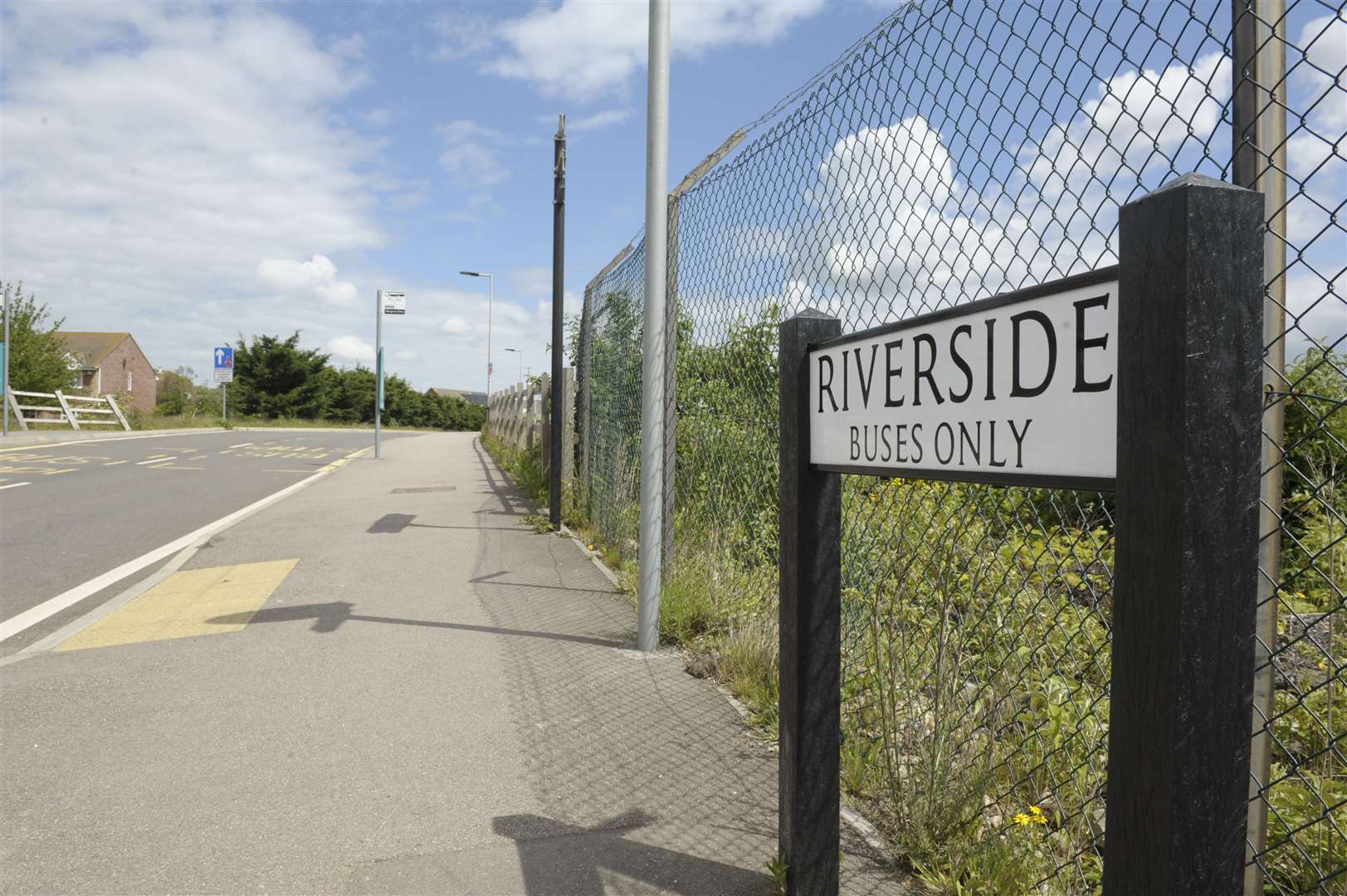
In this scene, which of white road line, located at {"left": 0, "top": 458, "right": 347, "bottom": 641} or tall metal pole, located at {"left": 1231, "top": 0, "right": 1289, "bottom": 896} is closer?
tall metal pole, located at {"left": 1231, "top": 0, "right": 1289, "bottom": 896}

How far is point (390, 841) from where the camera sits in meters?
2.85

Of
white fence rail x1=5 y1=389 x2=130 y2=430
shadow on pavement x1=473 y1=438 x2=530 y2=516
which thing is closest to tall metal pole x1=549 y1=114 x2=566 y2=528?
shadow on pavement x1=473 y1=438 x2=530 y2=516

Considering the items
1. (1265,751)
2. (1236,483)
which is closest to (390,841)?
(1265,751)

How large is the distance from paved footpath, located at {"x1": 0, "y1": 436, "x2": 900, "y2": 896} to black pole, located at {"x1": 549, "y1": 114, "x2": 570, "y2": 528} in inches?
112

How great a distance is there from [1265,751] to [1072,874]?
0.93 meters

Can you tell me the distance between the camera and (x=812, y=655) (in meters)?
2.32

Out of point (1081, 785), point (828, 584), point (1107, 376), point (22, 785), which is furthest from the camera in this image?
point (22, 785)

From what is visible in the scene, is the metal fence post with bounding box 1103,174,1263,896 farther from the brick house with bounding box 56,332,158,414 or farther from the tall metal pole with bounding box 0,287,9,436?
the brick house with bounding box 56,332,158,414

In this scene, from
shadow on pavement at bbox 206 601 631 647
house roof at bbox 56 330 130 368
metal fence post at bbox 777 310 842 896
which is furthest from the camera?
house roof at bbox 56 330 130 368

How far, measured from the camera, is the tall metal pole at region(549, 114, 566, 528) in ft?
30.4

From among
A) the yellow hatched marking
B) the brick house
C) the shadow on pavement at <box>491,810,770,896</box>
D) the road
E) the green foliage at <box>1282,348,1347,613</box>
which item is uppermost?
the brick house

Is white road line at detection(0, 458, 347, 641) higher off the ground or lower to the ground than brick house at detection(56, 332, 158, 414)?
lower

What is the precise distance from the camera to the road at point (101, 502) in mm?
6961

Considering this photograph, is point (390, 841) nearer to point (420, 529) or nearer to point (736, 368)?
point (736, 368)
